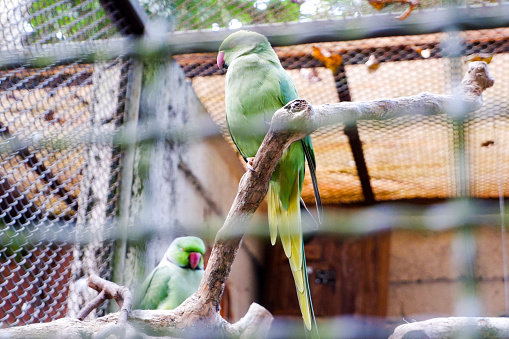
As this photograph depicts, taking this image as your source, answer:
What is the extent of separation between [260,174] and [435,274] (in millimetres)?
1867

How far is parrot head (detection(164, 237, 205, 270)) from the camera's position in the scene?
160cm

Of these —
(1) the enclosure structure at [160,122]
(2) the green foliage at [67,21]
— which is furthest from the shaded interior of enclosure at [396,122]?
(2) the green foliage at [67,21]

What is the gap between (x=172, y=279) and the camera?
1507mm

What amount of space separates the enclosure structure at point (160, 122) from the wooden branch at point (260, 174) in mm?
54

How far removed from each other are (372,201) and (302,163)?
1.14m

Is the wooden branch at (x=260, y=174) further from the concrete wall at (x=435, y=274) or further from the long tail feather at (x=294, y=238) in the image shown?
the concrete wall at (x=435, y=274)

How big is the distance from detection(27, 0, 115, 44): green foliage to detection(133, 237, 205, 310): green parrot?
2.19 feet

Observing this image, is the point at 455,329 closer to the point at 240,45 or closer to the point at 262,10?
the point at 240,45

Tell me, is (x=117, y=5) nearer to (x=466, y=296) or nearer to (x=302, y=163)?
(x=302, y=163)

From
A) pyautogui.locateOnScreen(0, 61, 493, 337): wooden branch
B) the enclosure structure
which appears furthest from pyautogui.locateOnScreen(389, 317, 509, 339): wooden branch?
pyautogui.locateOnScreen(0, 61, 493, 337): wooden branch

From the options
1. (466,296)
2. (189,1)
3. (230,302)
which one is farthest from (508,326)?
(230,302)

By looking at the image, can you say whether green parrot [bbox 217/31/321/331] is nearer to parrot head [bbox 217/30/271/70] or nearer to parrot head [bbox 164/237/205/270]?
parrot head [bbox 217/30/271/70]

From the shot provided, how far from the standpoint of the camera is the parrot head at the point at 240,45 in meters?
1.33

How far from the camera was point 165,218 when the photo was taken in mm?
1517
